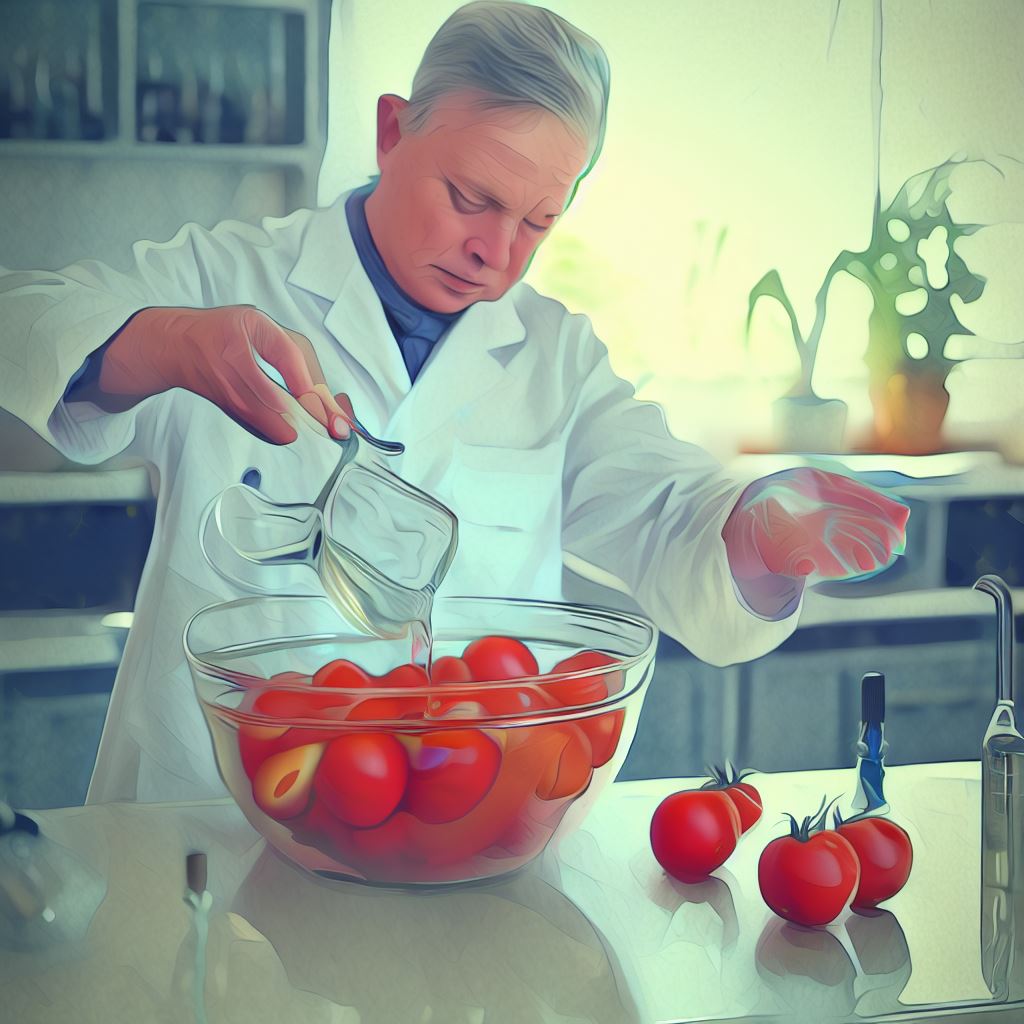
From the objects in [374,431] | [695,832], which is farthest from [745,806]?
[374,431]

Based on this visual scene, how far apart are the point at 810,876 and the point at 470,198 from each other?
0.55 m

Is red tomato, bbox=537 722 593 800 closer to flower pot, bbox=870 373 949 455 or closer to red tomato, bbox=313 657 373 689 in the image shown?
red tomato, bbox=313 657 373 689

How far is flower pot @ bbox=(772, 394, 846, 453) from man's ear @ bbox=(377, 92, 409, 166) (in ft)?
1.25

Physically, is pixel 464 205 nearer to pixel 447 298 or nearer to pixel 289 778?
pixel 447 298

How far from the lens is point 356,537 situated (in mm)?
851

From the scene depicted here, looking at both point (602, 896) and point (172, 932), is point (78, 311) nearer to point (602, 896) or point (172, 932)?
point (172, 932)

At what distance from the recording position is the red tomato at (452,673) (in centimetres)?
77

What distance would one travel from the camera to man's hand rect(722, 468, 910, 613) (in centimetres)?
98

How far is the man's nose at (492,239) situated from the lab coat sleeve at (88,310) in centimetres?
16

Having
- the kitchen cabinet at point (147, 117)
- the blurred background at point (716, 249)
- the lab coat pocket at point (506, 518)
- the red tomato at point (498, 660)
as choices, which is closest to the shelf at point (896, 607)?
the blurred background at point (716, 249)

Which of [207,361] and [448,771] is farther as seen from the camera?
[207,361]

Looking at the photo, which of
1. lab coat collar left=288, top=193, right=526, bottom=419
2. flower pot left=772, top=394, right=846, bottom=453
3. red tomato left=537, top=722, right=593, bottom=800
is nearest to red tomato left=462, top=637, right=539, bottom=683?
red tomato left=537, top=722, right=593, bottom=800

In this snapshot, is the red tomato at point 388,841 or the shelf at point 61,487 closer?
the red tomato at point 388,841

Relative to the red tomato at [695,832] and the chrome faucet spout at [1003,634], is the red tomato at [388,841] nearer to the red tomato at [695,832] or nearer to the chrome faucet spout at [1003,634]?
the red tomato at [695,832]
